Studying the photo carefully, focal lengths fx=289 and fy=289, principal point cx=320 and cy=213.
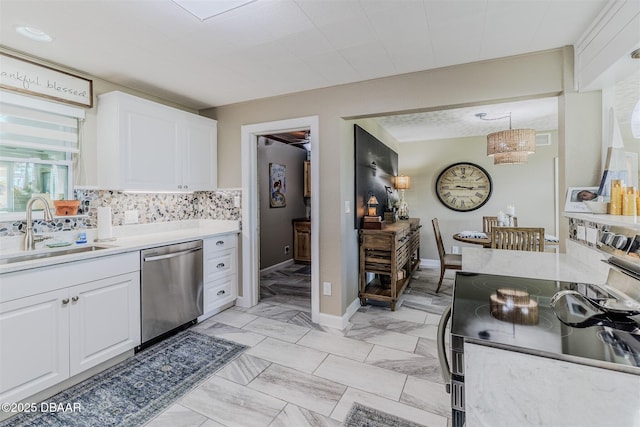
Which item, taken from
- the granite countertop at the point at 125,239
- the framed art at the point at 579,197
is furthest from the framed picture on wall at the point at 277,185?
the framed art at the point at 579,197

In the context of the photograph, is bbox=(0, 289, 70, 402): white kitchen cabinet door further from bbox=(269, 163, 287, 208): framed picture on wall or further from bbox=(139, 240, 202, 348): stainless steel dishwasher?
→ bbox=(269, 163, 287, 208): framed picture on wall

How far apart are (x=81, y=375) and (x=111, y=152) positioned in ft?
5.84

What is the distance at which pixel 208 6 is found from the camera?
1625 millimetres

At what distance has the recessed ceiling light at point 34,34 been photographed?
73.3 inches

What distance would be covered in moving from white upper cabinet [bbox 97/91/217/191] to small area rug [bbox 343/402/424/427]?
2551 millimetres

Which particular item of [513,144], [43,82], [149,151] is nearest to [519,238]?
→ [513,144]

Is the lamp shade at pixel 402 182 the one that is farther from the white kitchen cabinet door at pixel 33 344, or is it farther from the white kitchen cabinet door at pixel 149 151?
the white kitchen cabinet door at pixel 33 344

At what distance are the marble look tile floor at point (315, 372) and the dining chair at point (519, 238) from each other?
41.4 inches

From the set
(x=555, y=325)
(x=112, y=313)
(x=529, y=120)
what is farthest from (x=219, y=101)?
(x=529, y=120)

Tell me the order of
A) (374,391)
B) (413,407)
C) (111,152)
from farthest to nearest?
1. (111,152)
2. (374,391)
3. (413,407)

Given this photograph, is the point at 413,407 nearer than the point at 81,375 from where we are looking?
Yes

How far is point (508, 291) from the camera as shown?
130 cm

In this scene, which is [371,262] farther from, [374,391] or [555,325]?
[555,325]

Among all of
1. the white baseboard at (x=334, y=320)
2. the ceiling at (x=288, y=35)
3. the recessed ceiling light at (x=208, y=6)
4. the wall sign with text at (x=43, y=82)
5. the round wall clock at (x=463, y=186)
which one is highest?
the ceiling at (x=288, y=35)
